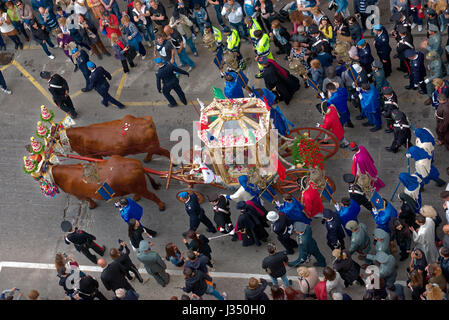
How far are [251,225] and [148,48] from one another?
26.1ft

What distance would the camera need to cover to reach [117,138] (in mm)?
16172

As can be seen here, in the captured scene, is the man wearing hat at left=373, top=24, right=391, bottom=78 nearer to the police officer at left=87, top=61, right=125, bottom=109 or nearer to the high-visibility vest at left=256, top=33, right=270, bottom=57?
the high-visibility vest at left=256, top=33, right=270, bottom=57

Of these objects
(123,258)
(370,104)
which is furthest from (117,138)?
(370,104)

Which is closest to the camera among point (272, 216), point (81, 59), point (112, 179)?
point (272, 216)

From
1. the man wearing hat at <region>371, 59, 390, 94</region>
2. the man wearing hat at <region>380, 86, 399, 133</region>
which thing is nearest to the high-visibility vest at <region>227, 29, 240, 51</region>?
the man wearing hat at <region>371, 59, 390, 94</region>

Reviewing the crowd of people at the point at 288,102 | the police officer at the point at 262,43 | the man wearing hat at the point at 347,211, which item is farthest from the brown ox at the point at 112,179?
the man wearing hat at the point at 347,211

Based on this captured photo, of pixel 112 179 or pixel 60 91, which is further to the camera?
pixel 60 91

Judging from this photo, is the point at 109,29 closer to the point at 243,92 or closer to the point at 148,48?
the point at 148,48

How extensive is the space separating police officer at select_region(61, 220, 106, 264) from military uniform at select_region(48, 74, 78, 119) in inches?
177

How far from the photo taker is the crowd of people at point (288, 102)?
508 inches

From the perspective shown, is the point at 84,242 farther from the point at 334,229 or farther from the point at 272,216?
the point at 334,229

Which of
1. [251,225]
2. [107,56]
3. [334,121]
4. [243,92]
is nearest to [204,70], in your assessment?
[243,92]

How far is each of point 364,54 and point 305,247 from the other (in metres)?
5.46

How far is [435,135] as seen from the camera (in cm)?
1592
